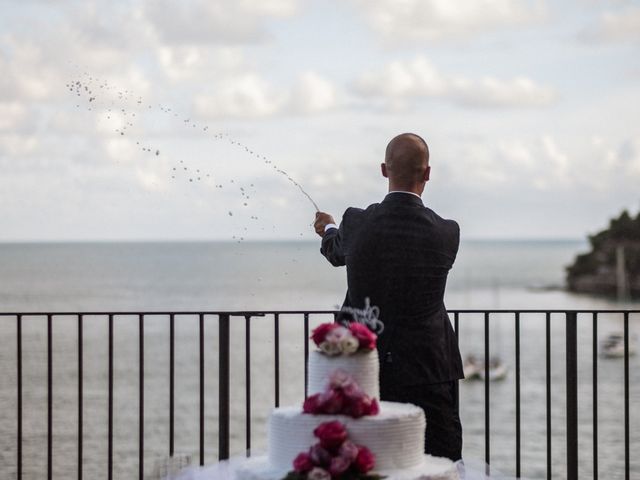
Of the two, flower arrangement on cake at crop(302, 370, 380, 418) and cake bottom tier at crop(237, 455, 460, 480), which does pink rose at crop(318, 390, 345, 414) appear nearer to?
flower arrangement on cake at crop(302, 370, 380, 418)

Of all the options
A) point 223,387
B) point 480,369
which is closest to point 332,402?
point 223,387

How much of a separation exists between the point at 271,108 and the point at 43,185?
10890mm

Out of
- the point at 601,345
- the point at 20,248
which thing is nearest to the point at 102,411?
the point at 601,345

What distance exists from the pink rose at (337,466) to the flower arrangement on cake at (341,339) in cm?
40

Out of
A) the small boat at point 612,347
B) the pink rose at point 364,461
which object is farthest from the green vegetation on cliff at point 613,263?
the pink rose at point 364,461

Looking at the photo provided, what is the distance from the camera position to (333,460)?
3207mm

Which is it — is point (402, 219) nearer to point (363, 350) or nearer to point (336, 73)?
point (363, 350)

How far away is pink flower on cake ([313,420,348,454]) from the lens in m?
3.25

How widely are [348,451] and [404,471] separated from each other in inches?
9.6

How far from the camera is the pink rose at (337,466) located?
320cm

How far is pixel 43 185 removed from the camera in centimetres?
4200

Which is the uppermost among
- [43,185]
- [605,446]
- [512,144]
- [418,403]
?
[512,144]

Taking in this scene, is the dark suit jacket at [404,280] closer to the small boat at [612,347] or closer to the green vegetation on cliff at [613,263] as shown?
the small boat at [612,347]

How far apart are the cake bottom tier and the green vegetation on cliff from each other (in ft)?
196
